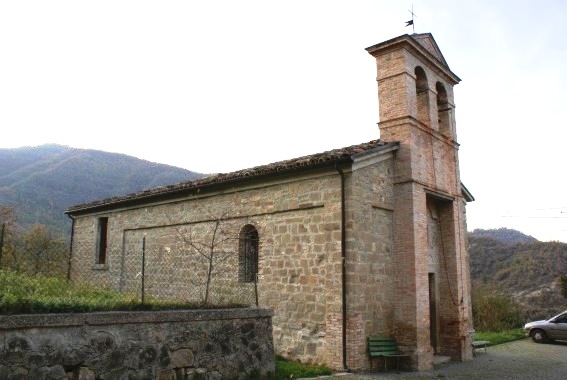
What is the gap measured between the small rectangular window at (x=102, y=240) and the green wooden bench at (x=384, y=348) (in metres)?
11.0

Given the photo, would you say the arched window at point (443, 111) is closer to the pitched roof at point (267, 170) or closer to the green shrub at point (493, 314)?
the pitched roof at point (267, 170)

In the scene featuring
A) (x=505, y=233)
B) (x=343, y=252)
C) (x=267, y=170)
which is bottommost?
(x=343, y=252)

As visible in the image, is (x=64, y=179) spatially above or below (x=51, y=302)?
above

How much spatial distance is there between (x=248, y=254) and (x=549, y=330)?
12351 mm

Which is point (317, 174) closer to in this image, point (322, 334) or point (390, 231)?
point (390, 231)

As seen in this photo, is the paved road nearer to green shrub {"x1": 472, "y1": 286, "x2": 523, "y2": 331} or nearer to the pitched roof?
the pitched roof

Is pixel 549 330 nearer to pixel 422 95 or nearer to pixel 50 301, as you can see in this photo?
pixel 422 95

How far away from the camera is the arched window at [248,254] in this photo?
12203 millimetres

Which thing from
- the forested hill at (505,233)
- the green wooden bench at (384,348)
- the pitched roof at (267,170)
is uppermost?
the forested hill at (505,233)

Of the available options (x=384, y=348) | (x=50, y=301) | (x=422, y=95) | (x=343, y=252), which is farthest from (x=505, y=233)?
(x=50, y=301)

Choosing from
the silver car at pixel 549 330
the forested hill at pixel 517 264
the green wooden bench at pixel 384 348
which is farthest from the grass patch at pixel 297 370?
the forested hill at pixel 517 264

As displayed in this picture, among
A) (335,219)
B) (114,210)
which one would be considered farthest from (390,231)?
(114,210)

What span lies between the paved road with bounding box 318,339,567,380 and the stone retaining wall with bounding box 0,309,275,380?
214cm

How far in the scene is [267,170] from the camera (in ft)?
37.9
